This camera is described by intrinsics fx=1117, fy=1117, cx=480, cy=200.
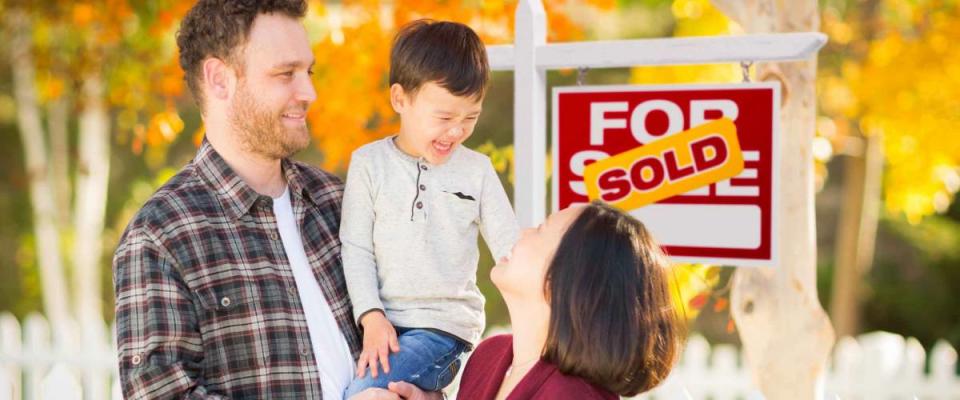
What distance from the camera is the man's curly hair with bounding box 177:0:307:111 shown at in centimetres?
234

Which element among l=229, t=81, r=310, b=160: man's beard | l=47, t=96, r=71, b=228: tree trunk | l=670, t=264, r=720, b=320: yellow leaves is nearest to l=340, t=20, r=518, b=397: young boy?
l=229, t=81, r=310, b=160: man's beard

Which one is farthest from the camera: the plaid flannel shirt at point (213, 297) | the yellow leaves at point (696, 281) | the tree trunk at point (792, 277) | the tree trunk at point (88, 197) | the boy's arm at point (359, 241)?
the tree trunk at point (88, 197)

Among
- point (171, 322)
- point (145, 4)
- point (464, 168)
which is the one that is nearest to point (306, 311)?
point (171, 322)

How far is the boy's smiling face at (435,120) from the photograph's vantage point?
8.23 feet

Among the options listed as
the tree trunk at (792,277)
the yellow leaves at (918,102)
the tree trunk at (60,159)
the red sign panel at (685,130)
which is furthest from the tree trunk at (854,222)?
the tree trunk at (60,159)

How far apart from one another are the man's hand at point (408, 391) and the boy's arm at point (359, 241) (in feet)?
0.56

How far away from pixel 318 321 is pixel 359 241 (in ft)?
0.69

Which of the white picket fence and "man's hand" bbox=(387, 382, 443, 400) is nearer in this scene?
"man's hand" bbox=(387, 382, 443, 400)

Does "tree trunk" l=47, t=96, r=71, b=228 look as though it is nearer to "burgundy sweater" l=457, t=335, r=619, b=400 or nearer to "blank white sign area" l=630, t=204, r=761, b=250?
"blank white sign area" l=630, t=204, r=761, b=250

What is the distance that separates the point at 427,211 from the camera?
2.53 meters

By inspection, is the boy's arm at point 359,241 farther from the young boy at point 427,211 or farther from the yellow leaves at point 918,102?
the yellow leaves at point 918,102

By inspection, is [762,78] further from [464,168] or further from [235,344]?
[235,344]

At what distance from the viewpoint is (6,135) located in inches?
540

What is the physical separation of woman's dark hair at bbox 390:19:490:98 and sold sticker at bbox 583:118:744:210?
886mm
